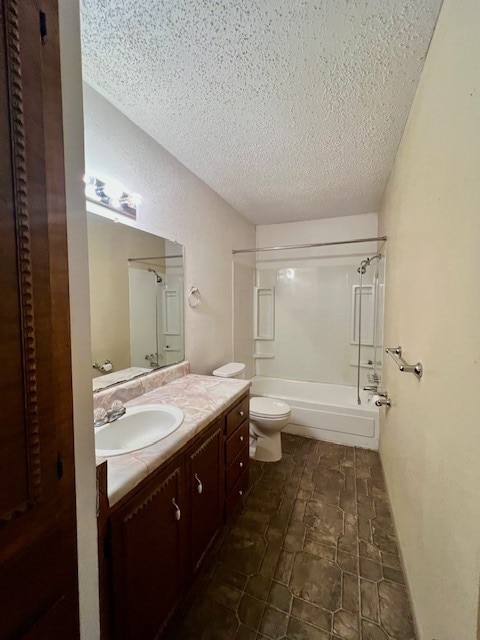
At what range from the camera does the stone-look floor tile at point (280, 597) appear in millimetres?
1201

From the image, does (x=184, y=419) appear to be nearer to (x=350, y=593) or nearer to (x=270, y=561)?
(x=270, y=561)

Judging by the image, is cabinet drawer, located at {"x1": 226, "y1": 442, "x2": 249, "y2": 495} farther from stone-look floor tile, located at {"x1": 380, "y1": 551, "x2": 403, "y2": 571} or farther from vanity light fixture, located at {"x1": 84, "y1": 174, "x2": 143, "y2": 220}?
vanity light fixture, located at {"x1": 84, "y1": 174, "x2": 143, "y2": 220}

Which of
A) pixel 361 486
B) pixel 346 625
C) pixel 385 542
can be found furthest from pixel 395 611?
pixel 361 486

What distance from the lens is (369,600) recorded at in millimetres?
1224

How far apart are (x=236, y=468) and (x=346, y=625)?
829 mm

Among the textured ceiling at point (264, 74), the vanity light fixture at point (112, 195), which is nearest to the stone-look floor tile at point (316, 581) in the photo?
the vanity light fixture at point (112, 195)

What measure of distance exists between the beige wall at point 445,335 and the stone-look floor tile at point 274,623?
55 centimetres

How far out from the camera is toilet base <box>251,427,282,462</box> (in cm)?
232

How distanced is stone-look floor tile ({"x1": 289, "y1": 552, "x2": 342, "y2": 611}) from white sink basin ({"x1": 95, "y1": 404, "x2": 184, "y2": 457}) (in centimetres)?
102

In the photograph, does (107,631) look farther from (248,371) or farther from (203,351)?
(248,371)

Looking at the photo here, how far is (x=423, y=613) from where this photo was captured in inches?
40.9

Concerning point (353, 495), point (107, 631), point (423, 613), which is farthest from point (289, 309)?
point (107, 631)

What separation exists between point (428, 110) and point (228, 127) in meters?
1.04

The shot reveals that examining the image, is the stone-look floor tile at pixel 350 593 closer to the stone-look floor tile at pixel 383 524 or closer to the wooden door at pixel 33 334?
the stone-look floor tile at pixel 383 524
